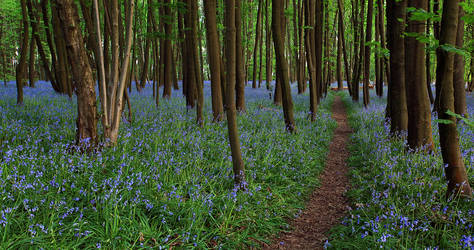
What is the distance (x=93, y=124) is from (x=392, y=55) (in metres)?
7.63

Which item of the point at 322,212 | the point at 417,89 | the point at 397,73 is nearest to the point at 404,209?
the point at 322,212

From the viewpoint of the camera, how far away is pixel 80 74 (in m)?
4.86

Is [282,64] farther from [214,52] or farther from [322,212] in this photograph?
[322,212]

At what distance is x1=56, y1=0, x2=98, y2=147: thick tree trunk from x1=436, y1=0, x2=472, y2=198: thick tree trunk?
5341 mm

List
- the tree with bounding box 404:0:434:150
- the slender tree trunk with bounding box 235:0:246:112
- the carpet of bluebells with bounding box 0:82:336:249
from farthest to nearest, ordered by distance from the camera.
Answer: the slender tree trunk with bounding box 235:0:246:112
the tree with bounding box 404:0:434:150
the carpet of bluebells with bounding box 0:82:336:249

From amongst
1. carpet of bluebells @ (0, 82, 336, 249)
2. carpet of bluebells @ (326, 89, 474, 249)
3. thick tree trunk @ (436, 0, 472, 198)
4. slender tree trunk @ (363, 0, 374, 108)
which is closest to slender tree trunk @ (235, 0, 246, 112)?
carpet of bluebells @ (0, 82, 336, 249)

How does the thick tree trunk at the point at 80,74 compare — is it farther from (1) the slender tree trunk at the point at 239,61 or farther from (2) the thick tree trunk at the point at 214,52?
(1) the slender tree trunk at the point at 239,61

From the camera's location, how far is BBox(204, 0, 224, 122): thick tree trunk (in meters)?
5.20

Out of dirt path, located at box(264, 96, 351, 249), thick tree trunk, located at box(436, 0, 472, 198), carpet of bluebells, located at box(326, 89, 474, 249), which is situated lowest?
dirt path, located at box(264, 96, 351, 249)

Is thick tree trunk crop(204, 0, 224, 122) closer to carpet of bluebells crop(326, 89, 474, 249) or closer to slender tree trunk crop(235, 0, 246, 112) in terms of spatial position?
slender tree trunk crop(235, 0, 246, 112)

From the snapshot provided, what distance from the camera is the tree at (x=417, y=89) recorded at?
5930 millimetres

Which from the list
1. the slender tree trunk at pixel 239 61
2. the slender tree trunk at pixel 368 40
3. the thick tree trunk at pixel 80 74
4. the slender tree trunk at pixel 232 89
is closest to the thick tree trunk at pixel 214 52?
the slender tree trunk at pixel 232 89

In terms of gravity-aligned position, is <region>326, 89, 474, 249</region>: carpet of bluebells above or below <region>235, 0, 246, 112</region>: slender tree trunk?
below

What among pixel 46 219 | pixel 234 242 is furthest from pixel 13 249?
pixel 234 242
